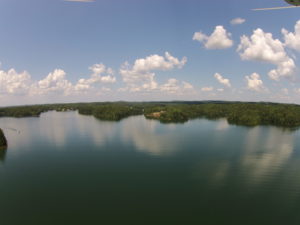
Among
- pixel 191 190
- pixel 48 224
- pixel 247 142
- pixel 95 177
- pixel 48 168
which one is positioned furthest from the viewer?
pixel 247 142

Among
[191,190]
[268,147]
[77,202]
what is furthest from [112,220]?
[268,147]

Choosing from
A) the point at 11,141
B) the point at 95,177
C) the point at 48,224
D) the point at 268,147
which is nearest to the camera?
the point at 48,224

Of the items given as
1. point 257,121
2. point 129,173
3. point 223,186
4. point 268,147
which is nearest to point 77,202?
point 129,173

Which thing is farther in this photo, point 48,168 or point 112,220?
point 48,168

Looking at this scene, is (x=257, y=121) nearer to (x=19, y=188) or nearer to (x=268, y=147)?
(x=268, y=147)

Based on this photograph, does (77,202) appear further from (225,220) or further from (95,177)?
(225,220)

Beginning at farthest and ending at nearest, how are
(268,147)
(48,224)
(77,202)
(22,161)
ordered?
(268,147) → (22,161) → (77,202) → (48,224)
